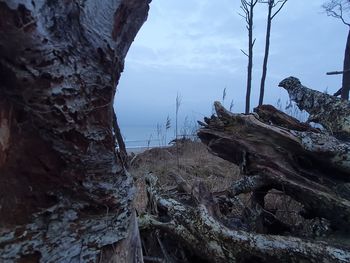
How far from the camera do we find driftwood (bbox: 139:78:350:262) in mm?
1912

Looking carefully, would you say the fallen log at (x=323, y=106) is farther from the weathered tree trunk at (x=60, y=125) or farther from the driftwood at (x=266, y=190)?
A: the weathered tree trunk at (x=60, y=125)

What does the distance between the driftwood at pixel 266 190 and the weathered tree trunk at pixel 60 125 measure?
0.90 metres

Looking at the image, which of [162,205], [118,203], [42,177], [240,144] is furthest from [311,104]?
[42,177]

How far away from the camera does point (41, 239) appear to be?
1.17 metres

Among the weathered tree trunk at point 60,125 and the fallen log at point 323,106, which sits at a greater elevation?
the fallen log at point 323,106

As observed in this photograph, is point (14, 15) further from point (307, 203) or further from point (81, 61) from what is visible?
point (307, 203)

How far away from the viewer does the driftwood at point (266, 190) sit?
1.91 m

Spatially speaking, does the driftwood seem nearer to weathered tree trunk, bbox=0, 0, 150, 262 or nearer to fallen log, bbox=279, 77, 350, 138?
fallen log, bbox=279, 77, 350, 138

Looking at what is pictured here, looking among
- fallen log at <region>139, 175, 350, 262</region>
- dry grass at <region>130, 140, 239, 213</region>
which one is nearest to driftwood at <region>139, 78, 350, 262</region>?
fallen log at <region>139, 175, 350, 262</region>

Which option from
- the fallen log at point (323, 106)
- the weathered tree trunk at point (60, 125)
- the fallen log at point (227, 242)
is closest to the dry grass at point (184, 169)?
the fallen log at point (227, 242)

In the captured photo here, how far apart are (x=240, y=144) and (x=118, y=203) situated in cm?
117

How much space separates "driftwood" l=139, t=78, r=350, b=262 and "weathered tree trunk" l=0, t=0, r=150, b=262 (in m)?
0.90

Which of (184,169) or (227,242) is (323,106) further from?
(184,169)

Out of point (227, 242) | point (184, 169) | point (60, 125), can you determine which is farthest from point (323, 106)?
point (184, 169)
